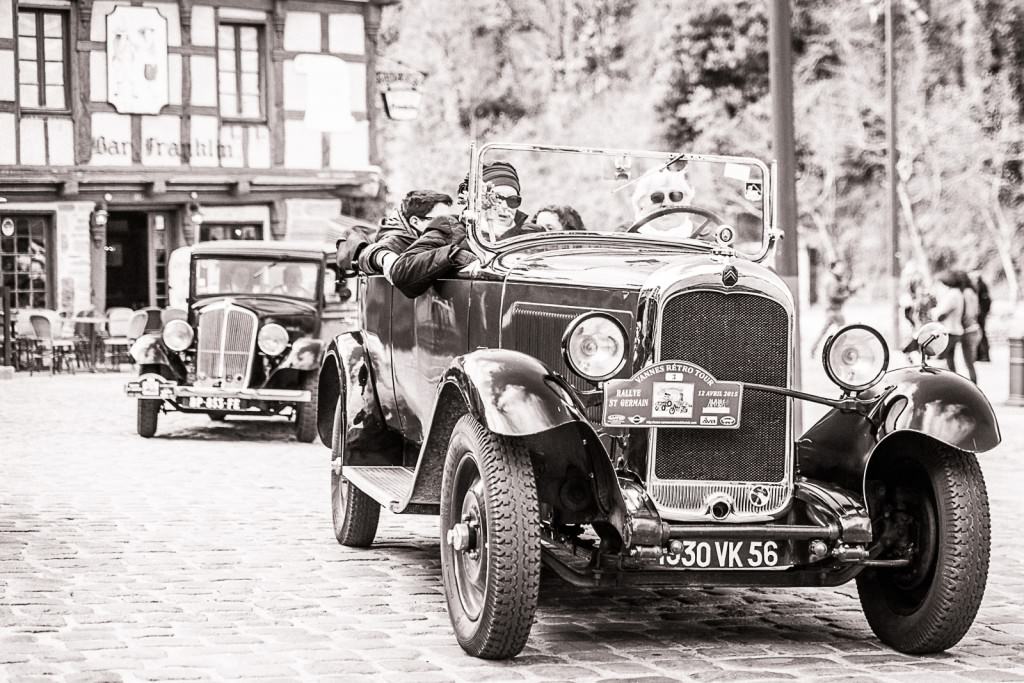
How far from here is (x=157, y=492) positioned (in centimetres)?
952

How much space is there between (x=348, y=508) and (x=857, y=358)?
2.91m

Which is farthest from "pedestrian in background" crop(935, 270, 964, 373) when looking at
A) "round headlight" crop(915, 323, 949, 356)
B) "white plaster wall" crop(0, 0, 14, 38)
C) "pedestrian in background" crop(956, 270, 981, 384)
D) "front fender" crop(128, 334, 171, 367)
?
"white plaster wall" crop(0, 0, 14, 38)

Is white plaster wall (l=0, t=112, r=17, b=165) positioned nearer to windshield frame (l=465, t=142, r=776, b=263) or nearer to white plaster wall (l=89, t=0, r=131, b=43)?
white plaster wall (l=89, t=0, r=131, b=43)

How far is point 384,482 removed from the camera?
6.71 meters

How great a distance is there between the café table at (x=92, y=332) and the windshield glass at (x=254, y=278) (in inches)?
333

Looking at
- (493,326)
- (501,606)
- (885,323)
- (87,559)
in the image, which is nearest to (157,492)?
(87,559)

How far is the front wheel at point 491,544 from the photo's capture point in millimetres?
4875

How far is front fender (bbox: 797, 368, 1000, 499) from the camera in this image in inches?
201

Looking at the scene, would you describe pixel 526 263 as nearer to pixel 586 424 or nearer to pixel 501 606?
pixel 586 424

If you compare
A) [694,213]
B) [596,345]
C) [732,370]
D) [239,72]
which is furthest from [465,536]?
[239,72]

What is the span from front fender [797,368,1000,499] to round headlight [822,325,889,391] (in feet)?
0.34

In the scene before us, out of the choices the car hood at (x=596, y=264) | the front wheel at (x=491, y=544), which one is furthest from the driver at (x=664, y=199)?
the front wheel at (x=491, y=544)

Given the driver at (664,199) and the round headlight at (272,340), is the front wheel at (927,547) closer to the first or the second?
the driver at (664,199)

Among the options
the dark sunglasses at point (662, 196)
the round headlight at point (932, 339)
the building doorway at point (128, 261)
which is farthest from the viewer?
the building doorway at point (128, 261)
